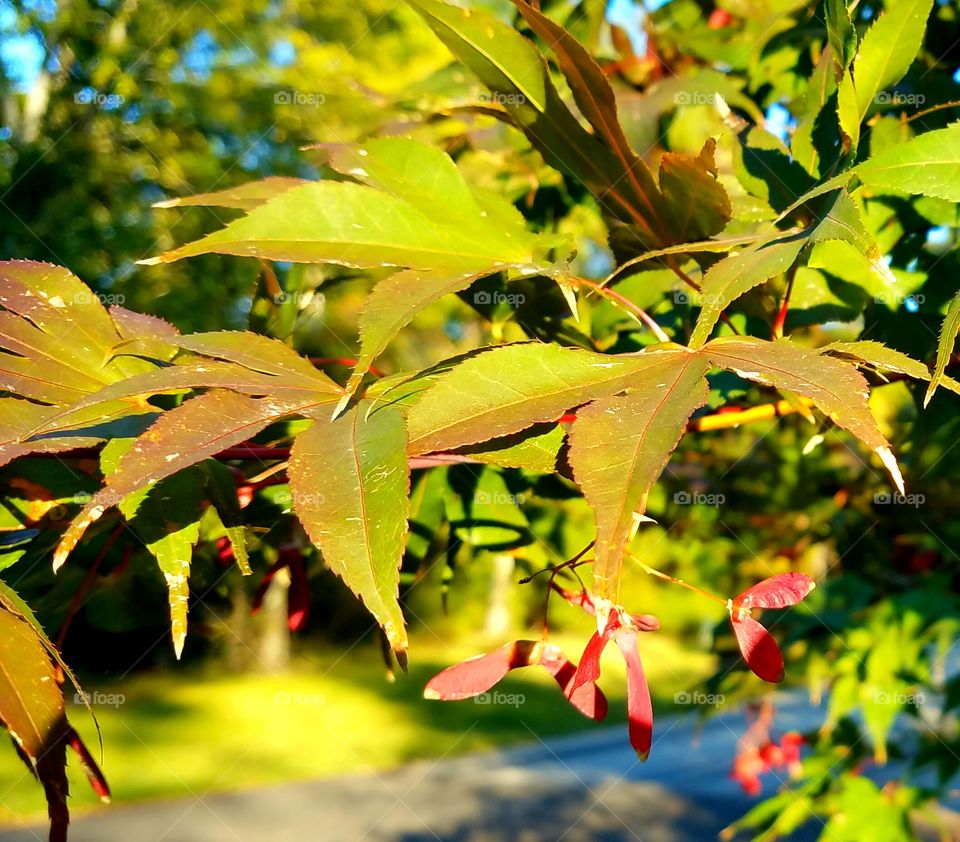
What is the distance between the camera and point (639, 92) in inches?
44.4

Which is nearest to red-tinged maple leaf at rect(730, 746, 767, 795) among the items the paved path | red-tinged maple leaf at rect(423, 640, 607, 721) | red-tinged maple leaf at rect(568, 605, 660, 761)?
red-tinged maple leaf at rect(423, 640, 607, 721)

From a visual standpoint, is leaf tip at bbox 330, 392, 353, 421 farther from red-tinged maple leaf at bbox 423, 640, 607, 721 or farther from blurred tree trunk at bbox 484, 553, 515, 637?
blurred tree trunk at bbox 484, 553, 515, 637

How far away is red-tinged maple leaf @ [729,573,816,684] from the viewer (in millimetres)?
516

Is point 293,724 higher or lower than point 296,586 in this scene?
lower

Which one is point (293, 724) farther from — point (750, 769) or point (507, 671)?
point (507, 671)

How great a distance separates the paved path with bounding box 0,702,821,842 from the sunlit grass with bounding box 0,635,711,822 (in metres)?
0.25

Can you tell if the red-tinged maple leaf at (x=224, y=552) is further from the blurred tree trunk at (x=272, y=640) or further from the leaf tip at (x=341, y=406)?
the blurred tree trunk at (x=272, y=640)

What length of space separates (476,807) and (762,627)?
7032 mm

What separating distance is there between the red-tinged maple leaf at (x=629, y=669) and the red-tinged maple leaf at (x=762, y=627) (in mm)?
56

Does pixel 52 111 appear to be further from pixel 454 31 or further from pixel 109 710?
pixel 454 31

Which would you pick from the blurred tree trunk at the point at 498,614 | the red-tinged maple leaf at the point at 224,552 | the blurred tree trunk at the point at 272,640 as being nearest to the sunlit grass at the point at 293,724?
the blurred tree trunk at the point at 272,640

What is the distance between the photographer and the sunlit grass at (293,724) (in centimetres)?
719

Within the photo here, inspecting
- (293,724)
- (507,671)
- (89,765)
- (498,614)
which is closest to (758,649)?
(507,671)

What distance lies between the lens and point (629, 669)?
1.71 feet
